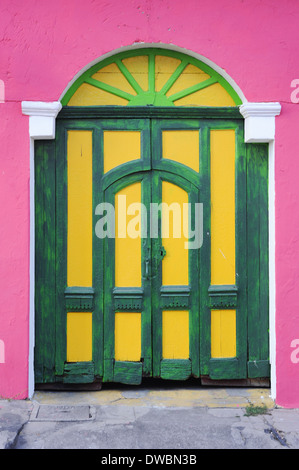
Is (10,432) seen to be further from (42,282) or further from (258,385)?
(258,385)

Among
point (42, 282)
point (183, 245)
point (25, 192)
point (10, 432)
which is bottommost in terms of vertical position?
point (10, 432)

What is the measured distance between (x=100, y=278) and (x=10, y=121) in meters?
1.53

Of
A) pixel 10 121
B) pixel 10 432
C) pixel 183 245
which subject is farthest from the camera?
pixel 183 245

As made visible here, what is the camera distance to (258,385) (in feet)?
14.0

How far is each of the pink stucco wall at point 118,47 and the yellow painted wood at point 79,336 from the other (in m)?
0.40

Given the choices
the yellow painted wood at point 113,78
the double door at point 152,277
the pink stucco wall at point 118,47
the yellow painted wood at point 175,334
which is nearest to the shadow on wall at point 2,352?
the pink stucco wall at point 118,47

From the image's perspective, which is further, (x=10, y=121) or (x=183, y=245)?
(x=183, y=245)

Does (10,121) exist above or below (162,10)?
below

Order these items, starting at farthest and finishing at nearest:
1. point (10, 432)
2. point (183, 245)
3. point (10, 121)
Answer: point (183, 245), point (10, 121), point (10, 432)

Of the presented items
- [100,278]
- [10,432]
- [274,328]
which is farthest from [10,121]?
[274,328]

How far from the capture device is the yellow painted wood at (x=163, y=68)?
13.8 feet

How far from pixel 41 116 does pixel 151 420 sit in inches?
103

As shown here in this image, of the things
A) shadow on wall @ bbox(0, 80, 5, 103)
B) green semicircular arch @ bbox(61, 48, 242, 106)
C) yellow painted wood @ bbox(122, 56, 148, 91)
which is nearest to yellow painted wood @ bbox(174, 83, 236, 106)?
green semicircular arch @ bbox(61, 48, 242, 106)

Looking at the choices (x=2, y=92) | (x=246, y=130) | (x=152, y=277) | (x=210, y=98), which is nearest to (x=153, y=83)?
(x=210, y=98)
